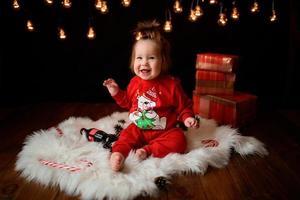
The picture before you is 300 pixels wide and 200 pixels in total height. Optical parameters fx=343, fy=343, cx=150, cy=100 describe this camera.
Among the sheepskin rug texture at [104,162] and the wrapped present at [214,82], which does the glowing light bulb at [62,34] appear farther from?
the wrapped present at [214,82]

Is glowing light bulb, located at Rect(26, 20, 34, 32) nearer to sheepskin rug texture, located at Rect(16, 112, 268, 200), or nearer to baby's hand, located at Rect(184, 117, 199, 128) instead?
sheepskin rug texture, located at Rect(16, 112, 268, 200)

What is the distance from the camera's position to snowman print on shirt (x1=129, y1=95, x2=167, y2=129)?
4.62 ft

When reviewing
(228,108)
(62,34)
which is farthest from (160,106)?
(62,34)

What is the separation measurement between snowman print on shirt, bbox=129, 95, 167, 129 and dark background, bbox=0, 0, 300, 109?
2.23ft

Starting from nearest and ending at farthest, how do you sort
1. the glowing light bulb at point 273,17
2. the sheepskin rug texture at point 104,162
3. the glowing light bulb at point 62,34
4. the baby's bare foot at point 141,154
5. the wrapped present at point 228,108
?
the sheepskin rug texture at point 104,162, the baby's bare foot at point 141,154, the wrapped present at point 228,108, the glowing light bulb at point 273,17, the glowing light bulb at point 62,34

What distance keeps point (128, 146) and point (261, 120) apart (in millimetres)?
861

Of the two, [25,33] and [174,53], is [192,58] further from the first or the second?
[25,33]

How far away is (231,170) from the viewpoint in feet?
4.19

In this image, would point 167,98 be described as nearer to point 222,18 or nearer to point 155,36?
point 155,36

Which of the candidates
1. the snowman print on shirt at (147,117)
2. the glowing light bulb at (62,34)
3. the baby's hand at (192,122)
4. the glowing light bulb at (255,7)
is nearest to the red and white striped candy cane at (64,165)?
the snowman print on shirt at (147,117)

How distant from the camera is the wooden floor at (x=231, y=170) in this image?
1.11 meters

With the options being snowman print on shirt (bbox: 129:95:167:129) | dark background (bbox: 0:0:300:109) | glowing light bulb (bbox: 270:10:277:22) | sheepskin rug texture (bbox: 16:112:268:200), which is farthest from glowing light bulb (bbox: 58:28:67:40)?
glowing light bulb (bbox: 270:10:277:22)

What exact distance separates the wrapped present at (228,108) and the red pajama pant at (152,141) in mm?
383

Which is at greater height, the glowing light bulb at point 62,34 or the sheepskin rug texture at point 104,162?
the glowing light bulb at point 62,34
